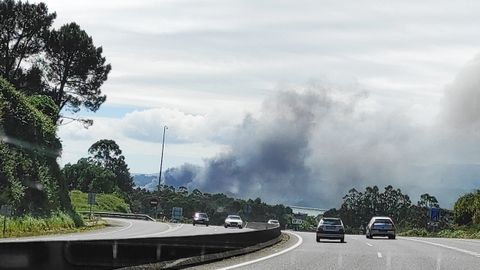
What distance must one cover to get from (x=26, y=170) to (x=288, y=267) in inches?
1487

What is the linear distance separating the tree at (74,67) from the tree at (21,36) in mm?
1552

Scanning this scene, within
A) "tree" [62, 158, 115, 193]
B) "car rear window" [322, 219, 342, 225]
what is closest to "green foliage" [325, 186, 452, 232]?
"tree" [62, 158, 115, 193]

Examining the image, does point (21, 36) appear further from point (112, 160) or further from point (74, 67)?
point (112, 160)

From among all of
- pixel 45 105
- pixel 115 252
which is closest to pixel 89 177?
pixel 45 105

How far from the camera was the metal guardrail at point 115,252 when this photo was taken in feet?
32.3

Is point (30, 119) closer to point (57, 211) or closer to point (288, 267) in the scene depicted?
point (57, 211)

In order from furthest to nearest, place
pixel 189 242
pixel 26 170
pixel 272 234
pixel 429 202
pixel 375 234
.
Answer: pixel 429 202, pixel 26 170, pixel 375 234, pixel 272 234, pixel 189 242

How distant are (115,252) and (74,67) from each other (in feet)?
198

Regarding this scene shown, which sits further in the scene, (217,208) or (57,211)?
(217,208)

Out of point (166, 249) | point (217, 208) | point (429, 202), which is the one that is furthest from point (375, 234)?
point (217, 208)

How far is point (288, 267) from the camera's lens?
18000 millimetres

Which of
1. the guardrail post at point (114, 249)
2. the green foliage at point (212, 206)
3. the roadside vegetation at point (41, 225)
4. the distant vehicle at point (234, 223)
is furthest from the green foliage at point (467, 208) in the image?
the guardrail post at point (114, 249)

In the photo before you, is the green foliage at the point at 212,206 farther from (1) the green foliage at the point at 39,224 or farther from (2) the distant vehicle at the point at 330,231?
(2) the distant vehicle at the point at 330,231

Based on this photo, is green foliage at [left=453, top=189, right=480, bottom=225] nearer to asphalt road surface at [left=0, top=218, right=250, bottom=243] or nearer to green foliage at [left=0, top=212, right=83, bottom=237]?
asphalt road surface at [left=0, top=218, right=250, bottom=243]
